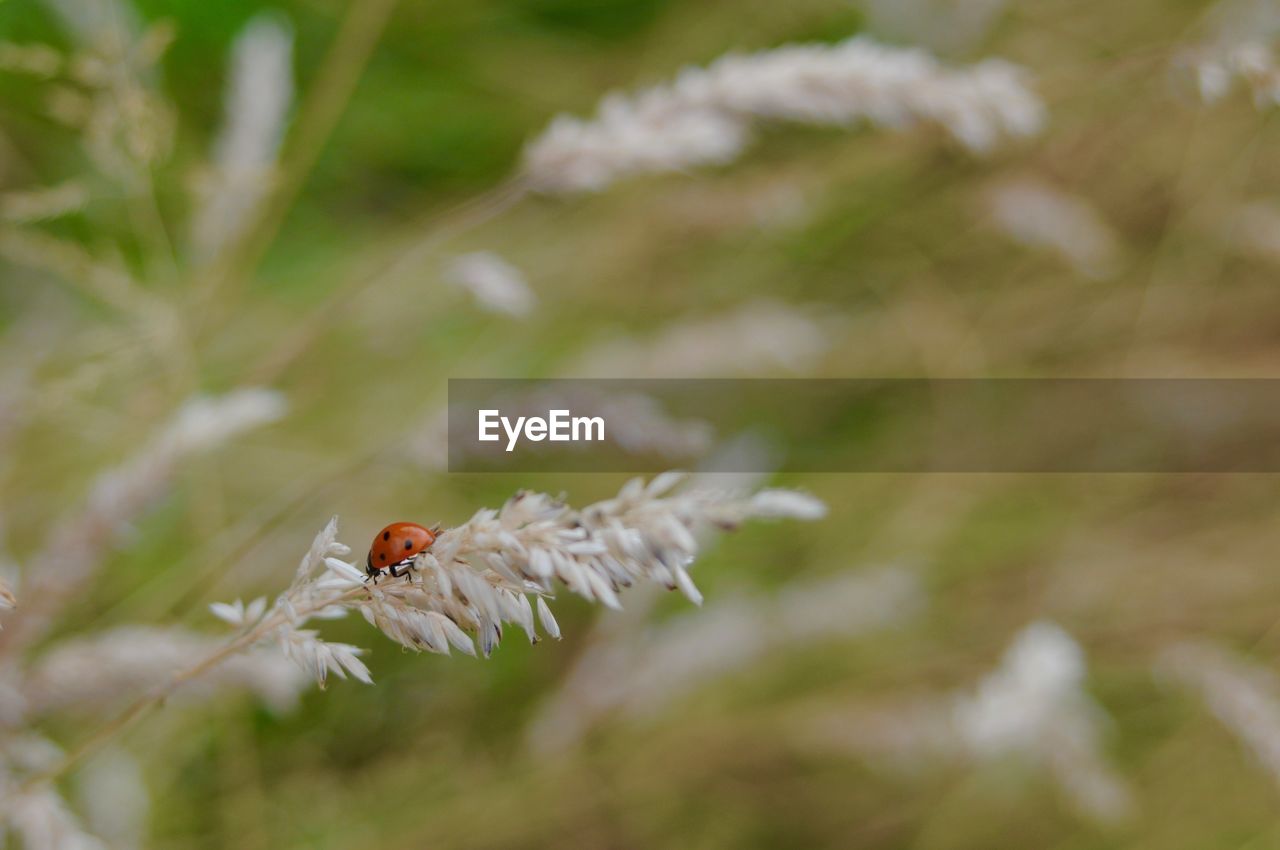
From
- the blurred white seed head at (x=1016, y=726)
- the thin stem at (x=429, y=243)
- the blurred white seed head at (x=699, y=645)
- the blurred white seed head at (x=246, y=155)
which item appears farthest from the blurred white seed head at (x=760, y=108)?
the blurred white seed head at (x=699, y=645)

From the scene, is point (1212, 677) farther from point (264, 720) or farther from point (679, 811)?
point (264, 720)

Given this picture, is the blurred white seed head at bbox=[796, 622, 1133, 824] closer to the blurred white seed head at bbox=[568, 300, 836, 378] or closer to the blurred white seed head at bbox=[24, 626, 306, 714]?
the blurred white seed head at bbox=[568, 300, 836, 378]

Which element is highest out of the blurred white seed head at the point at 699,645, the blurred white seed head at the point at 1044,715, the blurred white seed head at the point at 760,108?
the blurred white seed head at the point at 760,108

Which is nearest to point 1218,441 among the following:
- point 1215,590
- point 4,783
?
point 1215,590

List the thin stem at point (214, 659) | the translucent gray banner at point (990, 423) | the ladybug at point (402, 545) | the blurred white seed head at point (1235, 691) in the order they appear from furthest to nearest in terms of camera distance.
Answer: the translucent gray banner at point (990, 423) → the blurred white seed head at point (1235, 691) → the ladybug at point (402, 545) → the thin stem at point (214, 659)

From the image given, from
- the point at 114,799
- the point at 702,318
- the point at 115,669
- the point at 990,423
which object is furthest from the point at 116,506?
the point at 990,423

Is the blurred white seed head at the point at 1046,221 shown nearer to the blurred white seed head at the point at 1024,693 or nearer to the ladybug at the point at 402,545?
the blurred white seed head at the point at 1024,693

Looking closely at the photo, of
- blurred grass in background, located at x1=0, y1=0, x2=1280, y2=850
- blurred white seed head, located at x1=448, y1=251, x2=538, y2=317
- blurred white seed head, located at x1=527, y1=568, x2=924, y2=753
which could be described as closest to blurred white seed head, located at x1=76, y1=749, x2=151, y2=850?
blurred grass in background, located at x1=0, y1=0, x2=1280, y2=850
